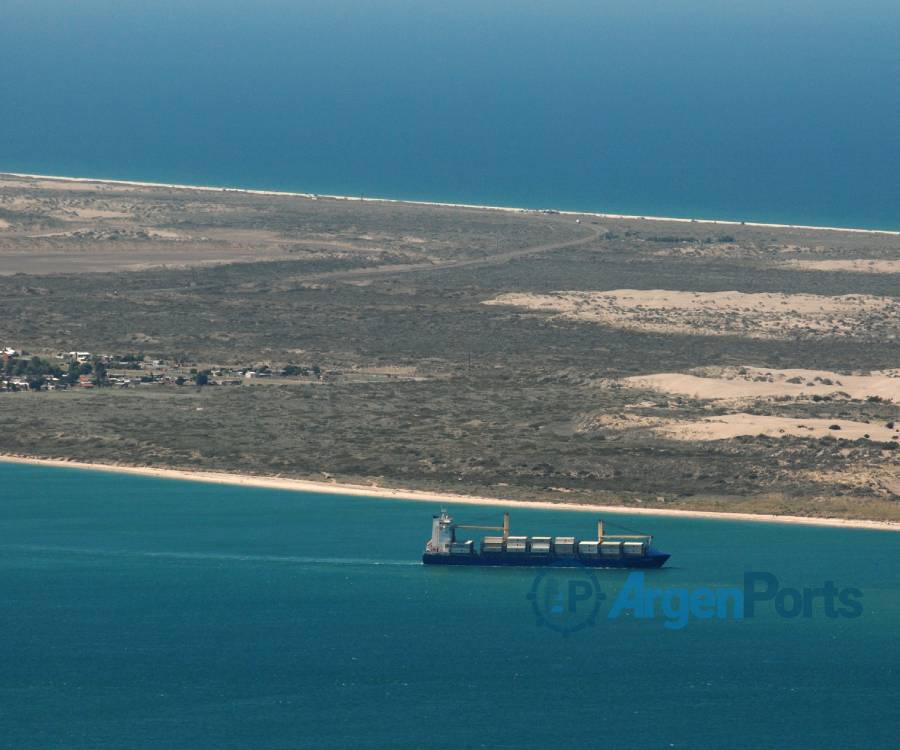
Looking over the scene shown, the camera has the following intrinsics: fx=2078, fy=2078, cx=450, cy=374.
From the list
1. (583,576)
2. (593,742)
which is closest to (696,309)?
(583,576)

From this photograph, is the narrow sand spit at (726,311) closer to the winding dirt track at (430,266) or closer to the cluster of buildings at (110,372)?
the winding dirt track at (430,266)

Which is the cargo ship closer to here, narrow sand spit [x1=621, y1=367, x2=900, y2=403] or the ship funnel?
the ship funnel

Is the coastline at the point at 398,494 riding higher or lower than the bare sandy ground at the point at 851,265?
lower

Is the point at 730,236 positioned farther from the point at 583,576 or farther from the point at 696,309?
the point at 583,576

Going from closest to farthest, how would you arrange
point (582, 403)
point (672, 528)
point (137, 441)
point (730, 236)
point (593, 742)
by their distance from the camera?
point (593, 742) < point (672, 528) < point (137, 441) < point (582, 403) < point (730, 236)

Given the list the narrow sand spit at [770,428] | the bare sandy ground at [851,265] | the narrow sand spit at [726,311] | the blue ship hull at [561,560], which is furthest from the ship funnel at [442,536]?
the bare sandy ground at [851,265]
